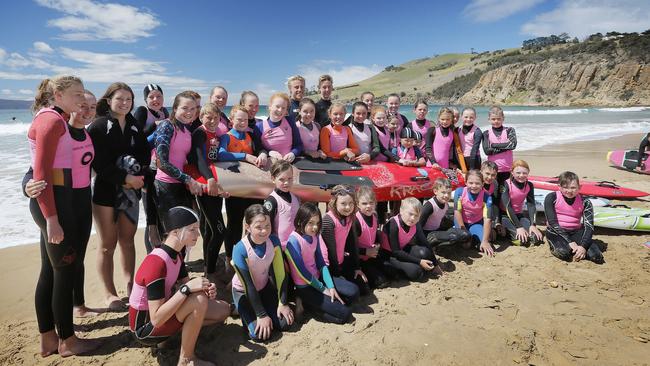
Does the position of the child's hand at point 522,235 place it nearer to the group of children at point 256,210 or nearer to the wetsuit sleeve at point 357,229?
the group of children at point 256,210

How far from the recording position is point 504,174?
534 cm

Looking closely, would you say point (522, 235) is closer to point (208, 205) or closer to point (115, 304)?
point (208, 205)

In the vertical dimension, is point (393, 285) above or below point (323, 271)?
below

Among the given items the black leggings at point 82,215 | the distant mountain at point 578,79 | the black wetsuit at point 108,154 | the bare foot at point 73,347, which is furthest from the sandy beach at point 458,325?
the distant mountain at point 578,79

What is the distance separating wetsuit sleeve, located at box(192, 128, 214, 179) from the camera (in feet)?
11.6

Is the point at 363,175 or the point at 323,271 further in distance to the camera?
the point at 363,175

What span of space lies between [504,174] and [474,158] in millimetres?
506

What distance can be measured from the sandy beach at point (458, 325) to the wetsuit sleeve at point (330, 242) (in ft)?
1.42

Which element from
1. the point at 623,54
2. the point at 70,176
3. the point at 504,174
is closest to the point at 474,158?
the point at 504,174

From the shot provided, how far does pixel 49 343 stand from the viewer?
272 centimetres

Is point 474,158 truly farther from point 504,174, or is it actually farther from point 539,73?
point 539,73

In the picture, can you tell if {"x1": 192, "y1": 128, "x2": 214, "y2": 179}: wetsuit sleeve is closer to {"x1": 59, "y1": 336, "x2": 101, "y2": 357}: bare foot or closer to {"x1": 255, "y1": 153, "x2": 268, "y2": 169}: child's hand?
{"x1": 255, "y1": 153, "x2": 268, "y2": 169}: child's hand

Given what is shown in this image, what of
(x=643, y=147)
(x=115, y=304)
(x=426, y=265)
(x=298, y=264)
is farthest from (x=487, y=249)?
(x=643, y=147)

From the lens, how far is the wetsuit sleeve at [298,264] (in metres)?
3.16
